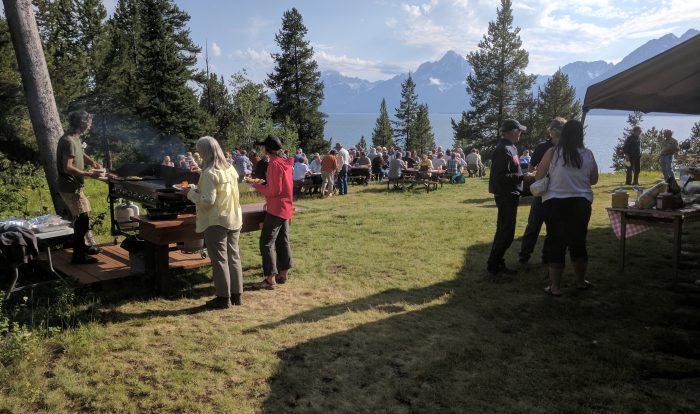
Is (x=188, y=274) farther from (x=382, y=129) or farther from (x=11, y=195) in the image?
(x=382, y=129)

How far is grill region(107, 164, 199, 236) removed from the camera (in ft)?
16.1

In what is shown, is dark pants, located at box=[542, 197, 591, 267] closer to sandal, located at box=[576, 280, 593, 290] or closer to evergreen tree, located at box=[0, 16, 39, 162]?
sandal, located at box=[576, 280, 593, 290]

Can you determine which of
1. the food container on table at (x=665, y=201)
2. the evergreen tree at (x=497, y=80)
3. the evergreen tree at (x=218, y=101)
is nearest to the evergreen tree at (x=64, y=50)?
the evergreen tree at (x=218, y=101)

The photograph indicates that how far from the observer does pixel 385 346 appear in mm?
3766

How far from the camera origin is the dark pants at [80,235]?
5152 millimetres

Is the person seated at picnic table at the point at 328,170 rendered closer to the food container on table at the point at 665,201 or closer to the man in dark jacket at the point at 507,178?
the man in dark jacket at the point at 507,178

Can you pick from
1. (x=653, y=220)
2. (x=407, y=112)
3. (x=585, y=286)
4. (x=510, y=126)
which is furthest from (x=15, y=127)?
(x=407, y=112)

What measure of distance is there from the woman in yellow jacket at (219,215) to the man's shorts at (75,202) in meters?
1.54

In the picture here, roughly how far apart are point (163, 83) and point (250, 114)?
9628mm

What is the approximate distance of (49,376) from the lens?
3184mm

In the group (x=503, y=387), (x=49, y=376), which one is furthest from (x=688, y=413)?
(x=49, y=376)

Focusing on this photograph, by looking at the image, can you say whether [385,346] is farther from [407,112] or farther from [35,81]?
[407,112]

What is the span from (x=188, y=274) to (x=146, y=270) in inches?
28.7

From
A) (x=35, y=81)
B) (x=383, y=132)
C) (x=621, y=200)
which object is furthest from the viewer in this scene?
(x=383, y=132)
